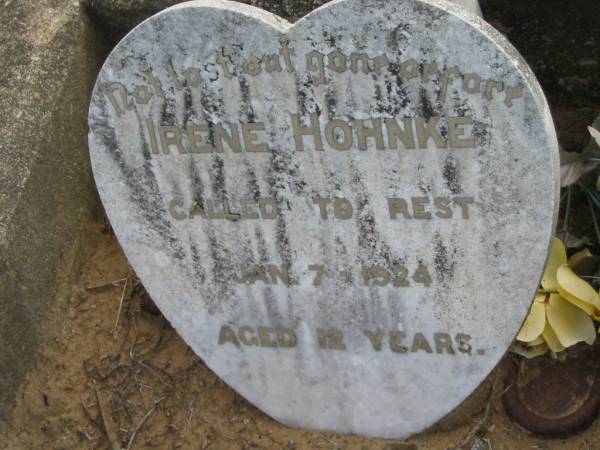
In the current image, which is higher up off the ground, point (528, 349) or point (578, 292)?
point (578, 292)

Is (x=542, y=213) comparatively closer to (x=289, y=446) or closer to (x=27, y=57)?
(x=289, y=446)

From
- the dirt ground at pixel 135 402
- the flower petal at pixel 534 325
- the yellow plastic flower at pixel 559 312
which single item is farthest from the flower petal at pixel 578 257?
the dirt ground at pixel 135 402

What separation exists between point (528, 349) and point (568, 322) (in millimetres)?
117

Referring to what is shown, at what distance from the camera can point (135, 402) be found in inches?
85.2

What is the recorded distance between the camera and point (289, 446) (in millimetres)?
2059

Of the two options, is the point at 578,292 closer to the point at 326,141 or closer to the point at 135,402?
the point at 326,141

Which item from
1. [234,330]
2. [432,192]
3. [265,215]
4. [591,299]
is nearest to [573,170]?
[591,299]

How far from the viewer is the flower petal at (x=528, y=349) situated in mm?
2012

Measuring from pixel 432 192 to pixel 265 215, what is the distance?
14.3 inches

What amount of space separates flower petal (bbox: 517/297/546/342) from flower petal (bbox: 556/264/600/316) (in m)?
0.06

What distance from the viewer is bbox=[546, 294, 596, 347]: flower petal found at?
1.95 m

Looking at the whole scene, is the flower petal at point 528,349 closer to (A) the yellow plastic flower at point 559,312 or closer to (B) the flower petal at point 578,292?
(A) the yellow plastic flower at point 559,312

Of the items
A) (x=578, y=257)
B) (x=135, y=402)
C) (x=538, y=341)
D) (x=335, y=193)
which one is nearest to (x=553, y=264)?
(x=578, y=257)

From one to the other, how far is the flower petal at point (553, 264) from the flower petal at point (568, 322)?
1.0 inches
